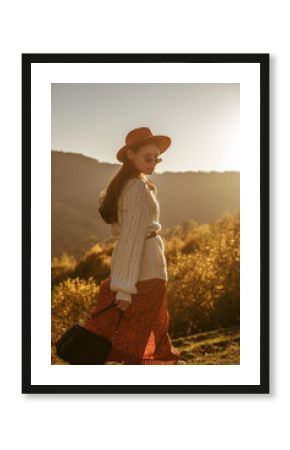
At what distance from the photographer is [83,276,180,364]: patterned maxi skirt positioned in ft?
7.61

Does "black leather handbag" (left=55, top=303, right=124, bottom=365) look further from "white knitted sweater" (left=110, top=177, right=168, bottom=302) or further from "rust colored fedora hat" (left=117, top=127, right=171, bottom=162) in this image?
"rust colored fedora hat" (left=117, top=127, right=171, bottom=162)

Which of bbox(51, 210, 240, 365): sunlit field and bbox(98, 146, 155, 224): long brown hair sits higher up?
bbox(98, 146, 155, 224): long brown hair

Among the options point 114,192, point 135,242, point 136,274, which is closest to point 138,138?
point 114,192

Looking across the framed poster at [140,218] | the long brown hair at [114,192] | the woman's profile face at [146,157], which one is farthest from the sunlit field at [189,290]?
the woman's profile face at [146,157]

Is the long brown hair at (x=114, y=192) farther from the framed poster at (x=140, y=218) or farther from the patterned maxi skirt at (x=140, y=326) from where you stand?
the patterned maxi skirt at (x=140, y=326)

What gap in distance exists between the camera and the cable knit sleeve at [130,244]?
2312mm

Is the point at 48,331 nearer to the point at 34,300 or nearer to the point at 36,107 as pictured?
the point at 34,300

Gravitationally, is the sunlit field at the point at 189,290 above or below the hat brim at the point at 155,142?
below

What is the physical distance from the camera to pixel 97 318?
2.32m

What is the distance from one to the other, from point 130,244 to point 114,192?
20 cm

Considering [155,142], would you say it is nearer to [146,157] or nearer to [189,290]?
[146,157]

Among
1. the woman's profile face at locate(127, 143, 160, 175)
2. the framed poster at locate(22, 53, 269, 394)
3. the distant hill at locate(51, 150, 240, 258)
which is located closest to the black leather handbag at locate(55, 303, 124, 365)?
the framed poster at locate(22, 53, 269, 394)

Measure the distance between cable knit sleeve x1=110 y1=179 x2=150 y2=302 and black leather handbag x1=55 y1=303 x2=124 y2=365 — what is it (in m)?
0.09
